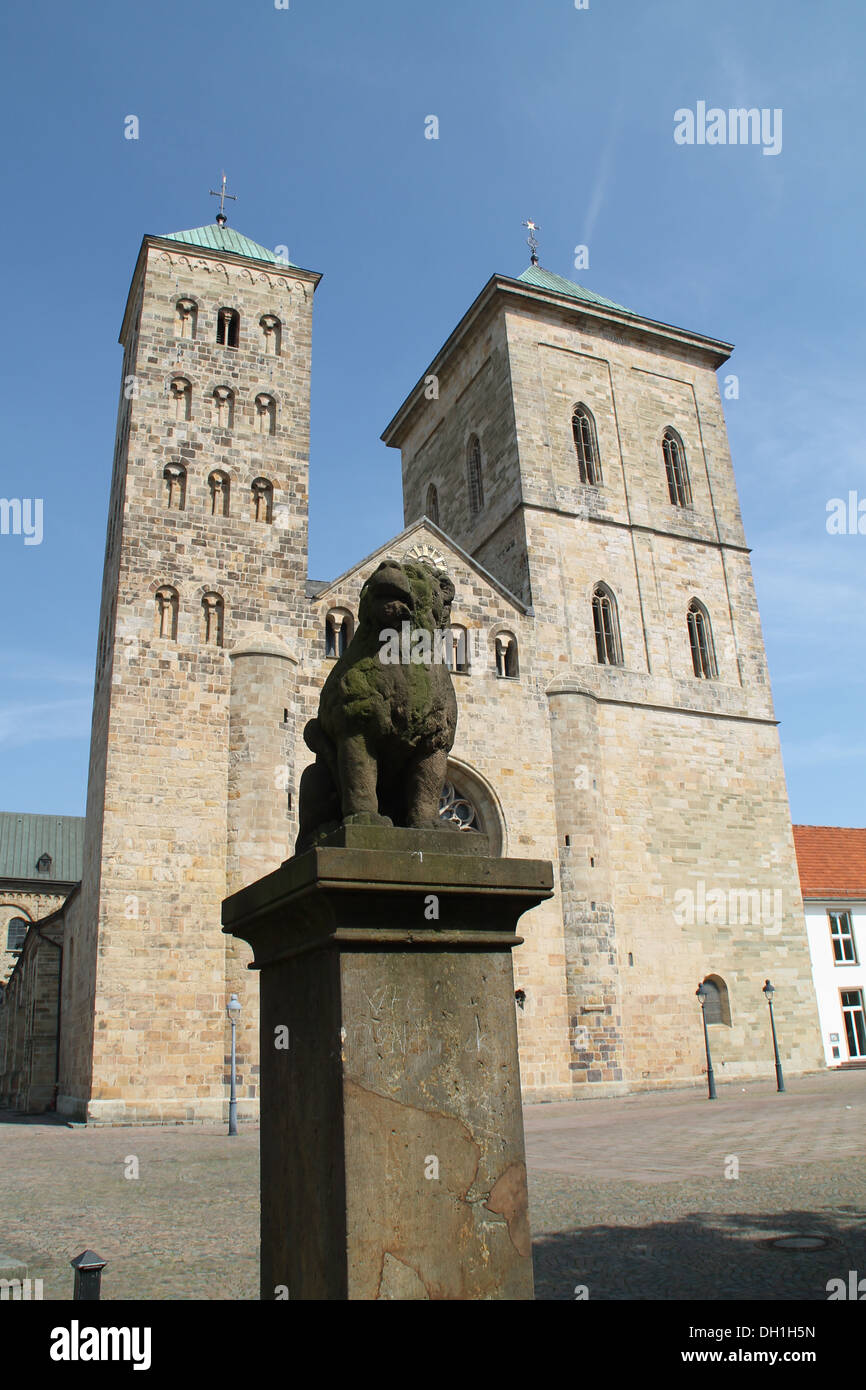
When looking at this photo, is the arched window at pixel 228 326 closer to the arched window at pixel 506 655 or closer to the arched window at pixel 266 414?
the arched window at pixel 266 414

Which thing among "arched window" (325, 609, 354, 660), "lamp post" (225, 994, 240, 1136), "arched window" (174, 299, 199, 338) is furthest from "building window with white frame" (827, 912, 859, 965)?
"arched window" (174, 299, 199, 338)

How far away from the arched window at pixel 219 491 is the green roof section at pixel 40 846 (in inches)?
1453

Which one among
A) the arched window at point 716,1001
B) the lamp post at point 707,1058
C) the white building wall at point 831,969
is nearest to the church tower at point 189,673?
the lamp post at point 707,1058

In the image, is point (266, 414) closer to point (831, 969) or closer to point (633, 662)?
point (633, 662)

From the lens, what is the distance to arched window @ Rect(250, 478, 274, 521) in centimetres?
2292

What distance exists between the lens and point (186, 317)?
2428 cm

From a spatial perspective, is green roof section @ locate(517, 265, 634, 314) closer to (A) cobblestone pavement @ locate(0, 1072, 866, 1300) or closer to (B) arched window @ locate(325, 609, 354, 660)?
(B) arched window @ locate(325, 609, 354, 660)

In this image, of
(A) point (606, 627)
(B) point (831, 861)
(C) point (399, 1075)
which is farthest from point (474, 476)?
(C) point (399, 1075)

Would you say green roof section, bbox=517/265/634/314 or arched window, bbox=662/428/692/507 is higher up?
green roof section, bbox=517/265/634/314

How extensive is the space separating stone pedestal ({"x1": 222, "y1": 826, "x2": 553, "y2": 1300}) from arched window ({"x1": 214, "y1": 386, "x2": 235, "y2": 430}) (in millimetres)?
21795

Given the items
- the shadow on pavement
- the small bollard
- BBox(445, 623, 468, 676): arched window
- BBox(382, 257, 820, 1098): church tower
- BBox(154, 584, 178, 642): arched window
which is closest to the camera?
the small bollard

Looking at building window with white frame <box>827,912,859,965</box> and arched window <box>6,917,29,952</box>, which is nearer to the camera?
building window with white frame <box>827,912,859,965</box>

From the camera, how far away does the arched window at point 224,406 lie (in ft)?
77.2
